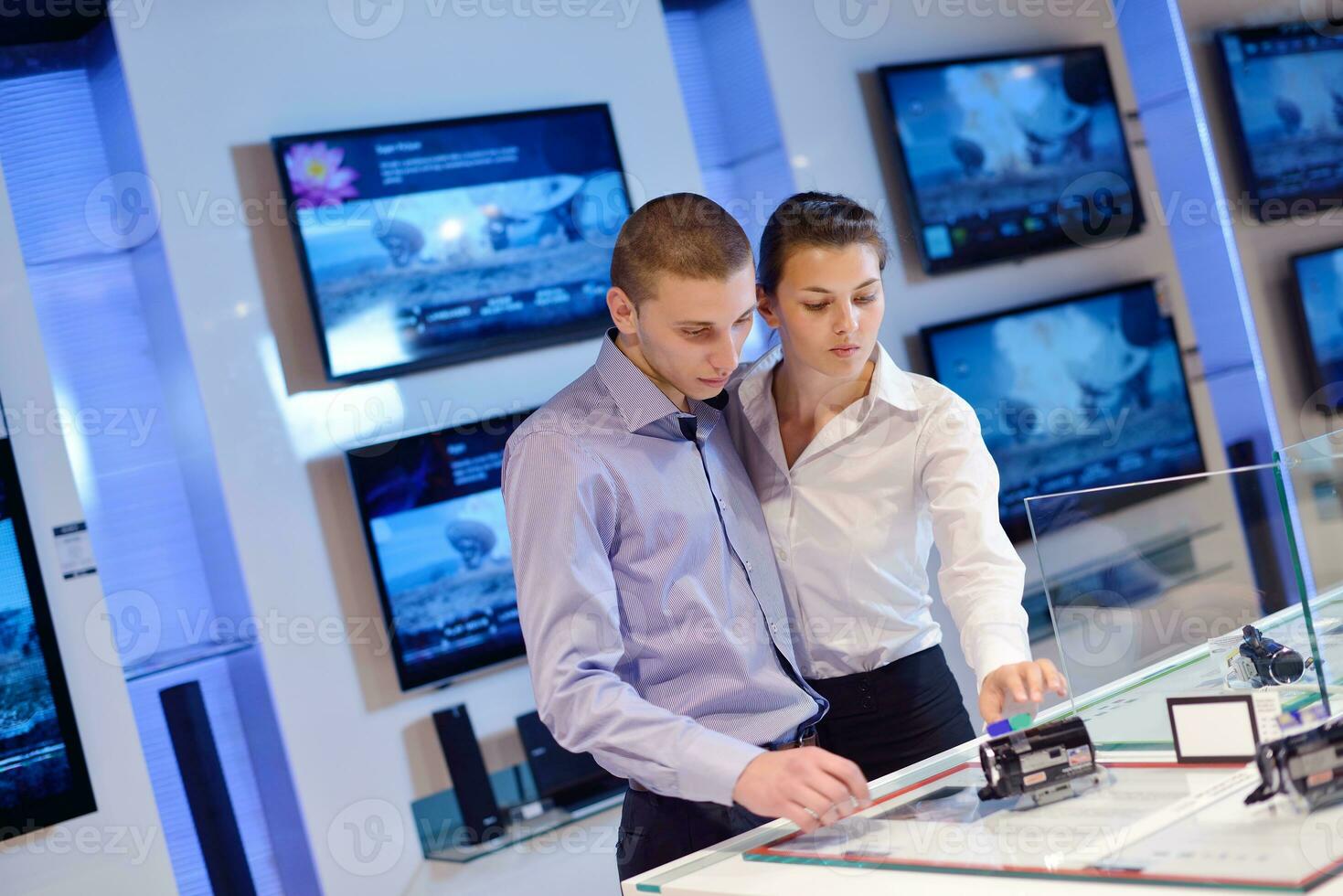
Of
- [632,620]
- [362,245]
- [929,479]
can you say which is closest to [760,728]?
[632,620]

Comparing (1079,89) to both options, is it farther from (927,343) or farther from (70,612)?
(70,612)

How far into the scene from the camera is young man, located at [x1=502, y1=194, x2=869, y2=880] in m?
1.72

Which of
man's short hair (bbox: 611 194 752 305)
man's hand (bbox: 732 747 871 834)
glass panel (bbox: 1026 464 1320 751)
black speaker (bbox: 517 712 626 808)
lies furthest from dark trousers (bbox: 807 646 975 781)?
black speaker (bbox: 517 712 626 808)

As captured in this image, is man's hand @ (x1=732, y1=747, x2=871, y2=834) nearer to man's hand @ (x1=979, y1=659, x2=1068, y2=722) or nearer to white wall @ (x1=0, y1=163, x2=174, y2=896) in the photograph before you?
man's hand @ (x1=979, y1=659, x2=1068, y2=722)

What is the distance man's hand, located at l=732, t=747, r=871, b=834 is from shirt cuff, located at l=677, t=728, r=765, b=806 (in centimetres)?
2

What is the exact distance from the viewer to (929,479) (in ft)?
6.83

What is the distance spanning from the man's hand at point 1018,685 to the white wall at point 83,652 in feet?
7.34

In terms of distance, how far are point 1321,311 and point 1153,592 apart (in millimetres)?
4163

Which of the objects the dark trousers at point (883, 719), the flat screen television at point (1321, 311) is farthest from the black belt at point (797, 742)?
the flat screen television at point (1321, 311)

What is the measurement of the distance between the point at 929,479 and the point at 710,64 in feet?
10.4

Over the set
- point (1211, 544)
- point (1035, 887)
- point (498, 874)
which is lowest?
point (498, 874)

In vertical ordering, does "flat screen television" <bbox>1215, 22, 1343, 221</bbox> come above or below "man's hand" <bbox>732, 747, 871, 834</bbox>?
above

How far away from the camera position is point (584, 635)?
5.61ft

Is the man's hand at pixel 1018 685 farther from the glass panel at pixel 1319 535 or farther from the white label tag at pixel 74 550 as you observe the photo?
the white label tag at pixel 74 550
